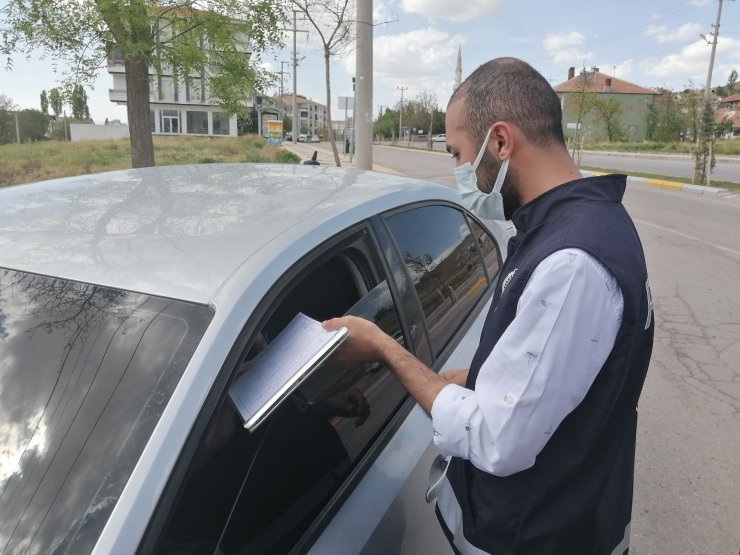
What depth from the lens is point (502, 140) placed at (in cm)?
139

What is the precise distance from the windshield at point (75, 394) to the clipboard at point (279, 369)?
147mm

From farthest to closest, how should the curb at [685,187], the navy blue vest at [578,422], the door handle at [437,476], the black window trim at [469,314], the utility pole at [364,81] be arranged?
the curb at [685,187] → the utility pole at [364,81] → the black window trim at [469,314] → the door handle at [437,476] → the navy blue vest at [578,422]

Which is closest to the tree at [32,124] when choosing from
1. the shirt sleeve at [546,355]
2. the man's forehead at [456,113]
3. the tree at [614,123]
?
the tree at [614,123]

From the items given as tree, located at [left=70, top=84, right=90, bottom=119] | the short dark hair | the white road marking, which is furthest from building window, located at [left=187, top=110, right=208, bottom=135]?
the short dark hair

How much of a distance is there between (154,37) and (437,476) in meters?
6.38

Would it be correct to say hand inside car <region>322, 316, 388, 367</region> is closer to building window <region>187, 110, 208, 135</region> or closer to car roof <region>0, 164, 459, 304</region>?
car roof <region>0, 164, 459, 304</region>

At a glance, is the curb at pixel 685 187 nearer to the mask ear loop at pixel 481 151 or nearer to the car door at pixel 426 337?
the car door at pixel 426 337

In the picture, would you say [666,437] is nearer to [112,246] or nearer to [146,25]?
[112,246]

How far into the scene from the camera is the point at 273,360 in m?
1.34

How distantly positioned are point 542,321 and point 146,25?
6128mm

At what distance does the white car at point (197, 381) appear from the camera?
113cm

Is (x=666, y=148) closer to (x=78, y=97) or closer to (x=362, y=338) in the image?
(x=78, y=97)

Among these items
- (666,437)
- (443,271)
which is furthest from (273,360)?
(666,437)

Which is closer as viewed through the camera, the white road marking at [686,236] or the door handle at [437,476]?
the door handle at [437,476]
